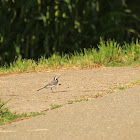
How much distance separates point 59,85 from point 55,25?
97.7 inches

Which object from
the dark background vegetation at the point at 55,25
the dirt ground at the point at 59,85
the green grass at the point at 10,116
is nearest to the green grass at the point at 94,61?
the dirt ground at the point at 59,85

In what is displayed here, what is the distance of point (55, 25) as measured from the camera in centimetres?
943

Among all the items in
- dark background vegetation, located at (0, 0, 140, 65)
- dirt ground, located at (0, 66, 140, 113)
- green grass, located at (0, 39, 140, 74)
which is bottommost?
dirt ground, located at (0, 66, 140, 113)

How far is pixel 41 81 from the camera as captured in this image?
297 inches

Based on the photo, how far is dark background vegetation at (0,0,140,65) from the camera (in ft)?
30.8

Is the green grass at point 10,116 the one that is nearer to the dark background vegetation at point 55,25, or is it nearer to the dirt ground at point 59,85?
the dirt ground at point 59,85

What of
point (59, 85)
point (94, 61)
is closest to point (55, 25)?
point (94, 61)

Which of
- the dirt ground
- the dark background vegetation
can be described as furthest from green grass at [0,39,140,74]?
the dark background vegetation

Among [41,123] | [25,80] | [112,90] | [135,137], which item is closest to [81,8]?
[25,80]

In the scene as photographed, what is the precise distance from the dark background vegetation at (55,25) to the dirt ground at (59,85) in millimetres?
1415

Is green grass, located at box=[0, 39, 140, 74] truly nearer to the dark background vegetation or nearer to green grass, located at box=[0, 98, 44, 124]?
the dark background vegetation

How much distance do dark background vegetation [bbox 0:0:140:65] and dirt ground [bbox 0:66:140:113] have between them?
1.42 metres

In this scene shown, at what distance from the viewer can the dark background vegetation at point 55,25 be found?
9.39 metres

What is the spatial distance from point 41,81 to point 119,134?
3.13m
